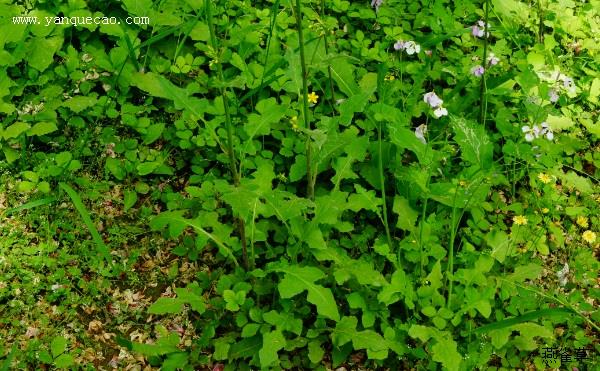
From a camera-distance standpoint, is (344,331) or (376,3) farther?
(376,3)

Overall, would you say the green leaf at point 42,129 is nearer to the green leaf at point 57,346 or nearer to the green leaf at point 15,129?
the green leaf at point 15,129

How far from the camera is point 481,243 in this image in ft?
11.3

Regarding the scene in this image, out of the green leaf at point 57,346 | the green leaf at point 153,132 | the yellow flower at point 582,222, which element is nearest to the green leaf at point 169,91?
the green leaf at point 153,132

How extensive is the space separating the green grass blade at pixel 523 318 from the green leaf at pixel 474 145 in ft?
2.46

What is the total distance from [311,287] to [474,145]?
1.09 m

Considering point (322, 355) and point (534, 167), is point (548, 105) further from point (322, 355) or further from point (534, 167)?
point (322, 355)

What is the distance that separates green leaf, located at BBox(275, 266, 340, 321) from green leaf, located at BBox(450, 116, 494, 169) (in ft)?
3.13

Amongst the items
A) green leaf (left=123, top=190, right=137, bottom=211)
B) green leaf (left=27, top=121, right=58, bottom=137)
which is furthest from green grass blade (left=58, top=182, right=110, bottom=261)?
green leaf (left=27, top=121, right=58, bottom=137)

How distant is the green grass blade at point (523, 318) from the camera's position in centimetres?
257

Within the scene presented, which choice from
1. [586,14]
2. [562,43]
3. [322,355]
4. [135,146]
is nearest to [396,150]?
[322,355]

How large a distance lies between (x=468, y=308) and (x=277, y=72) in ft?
5.82

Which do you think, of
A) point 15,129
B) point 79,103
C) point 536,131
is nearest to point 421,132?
point 536,131

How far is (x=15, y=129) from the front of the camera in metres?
3.39

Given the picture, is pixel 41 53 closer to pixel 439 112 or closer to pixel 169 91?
pixel 169 91
